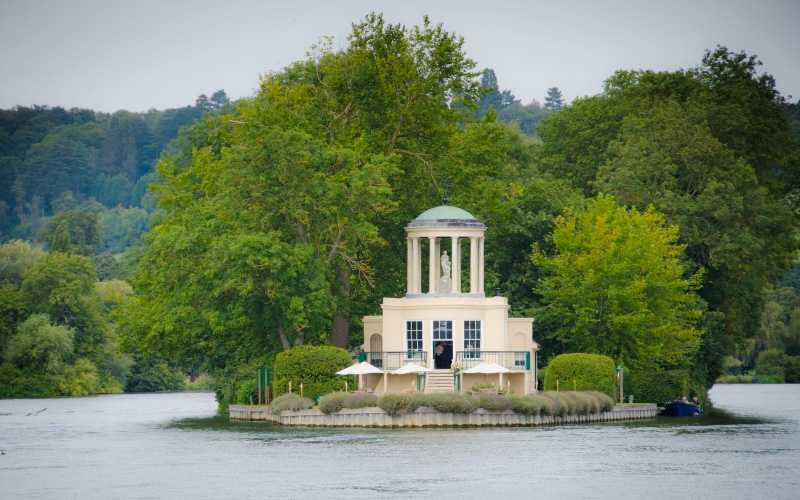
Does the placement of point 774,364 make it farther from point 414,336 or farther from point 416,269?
Answer: point 414,336

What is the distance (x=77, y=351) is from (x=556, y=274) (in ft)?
148

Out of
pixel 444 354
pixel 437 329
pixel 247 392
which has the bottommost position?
pixel 247 392

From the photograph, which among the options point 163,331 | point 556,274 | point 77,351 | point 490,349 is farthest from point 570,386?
point 77,351

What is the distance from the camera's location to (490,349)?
62406 millimetres

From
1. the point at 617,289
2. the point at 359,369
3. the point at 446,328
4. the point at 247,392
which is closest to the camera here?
the point at 359,369

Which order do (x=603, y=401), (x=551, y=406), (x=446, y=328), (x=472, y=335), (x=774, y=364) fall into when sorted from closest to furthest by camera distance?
(x=551, y=406), (x=603, y=401), (x=446, y=328), (x=472, y=335), (x=774, y=364)

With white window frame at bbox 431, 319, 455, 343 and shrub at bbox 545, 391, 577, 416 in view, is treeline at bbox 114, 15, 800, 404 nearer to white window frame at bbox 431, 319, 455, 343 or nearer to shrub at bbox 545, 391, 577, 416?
white window frame at bbox 431, 319, 455, 343

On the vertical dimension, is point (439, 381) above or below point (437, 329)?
below

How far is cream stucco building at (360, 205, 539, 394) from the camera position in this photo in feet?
202

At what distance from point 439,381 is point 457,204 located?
9.96 m

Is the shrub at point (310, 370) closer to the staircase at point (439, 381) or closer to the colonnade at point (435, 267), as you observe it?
the staircase at point (439, 381)

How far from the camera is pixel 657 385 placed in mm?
66562

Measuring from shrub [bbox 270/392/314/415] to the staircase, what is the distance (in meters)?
5.57

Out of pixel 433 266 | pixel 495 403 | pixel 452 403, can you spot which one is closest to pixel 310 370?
pixel 452 403
